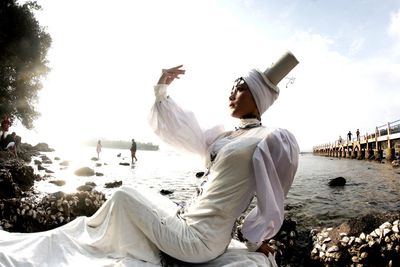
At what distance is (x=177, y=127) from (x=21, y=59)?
20488 mm

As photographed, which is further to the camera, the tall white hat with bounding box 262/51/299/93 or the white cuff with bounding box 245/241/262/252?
the tall white hat with bounding box 262/51/299/93

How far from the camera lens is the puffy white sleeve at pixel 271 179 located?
2264 mm

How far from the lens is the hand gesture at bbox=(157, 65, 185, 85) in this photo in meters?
2.88

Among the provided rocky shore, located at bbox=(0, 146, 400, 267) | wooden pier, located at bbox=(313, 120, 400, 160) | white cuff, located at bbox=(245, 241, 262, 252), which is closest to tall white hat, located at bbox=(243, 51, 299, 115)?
white cuff, located at bbox=(245, 241, 262, 252)

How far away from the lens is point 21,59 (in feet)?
63.7

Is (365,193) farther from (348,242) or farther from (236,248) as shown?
(236,248)

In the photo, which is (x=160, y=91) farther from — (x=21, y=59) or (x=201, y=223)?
(x=21, y=59)

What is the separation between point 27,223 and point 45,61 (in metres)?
19.1

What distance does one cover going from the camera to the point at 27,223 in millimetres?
5578

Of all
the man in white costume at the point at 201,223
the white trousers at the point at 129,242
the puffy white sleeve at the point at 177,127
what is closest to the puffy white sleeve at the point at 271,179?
the man in white costume at the point at 201,223

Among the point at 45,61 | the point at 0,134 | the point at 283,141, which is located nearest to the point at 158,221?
the point at 283,141

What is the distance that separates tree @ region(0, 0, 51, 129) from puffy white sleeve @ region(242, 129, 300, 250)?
789 inches

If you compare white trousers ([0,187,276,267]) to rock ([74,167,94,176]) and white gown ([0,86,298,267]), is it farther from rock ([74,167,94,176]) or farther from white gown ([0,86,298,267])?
rock ([74,167,94,176])

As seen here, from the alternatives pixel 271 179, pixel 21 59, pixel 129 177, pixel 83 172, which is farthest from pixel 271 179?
pixel 21 59
